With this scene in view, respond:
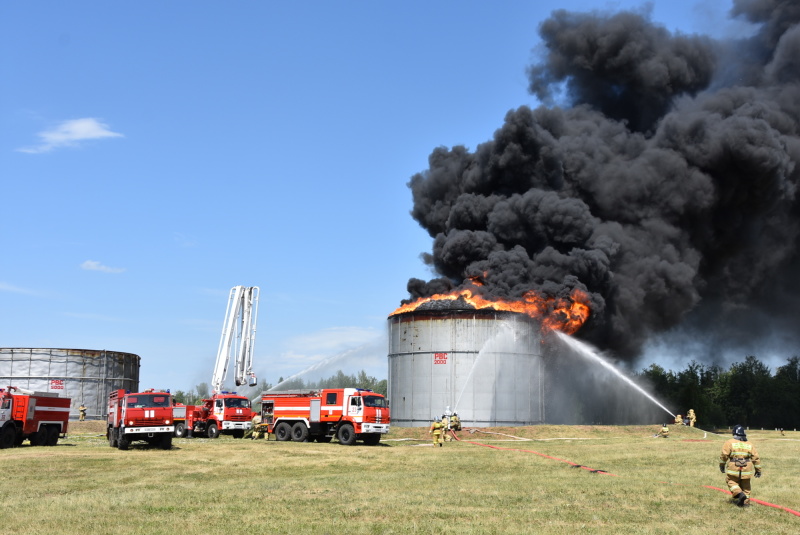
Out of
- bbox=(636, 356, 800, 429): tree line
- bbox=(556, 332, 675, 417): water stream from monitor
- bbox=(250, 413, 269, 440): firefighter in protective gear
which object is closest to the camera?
bbox=(250, 413, 269, 440): firefighter in protective gear

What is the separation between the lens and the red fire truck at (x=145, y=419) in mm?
31672

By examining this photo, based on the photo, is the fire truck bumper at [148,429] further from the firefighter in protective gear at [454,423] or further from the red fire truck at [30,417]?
the firefighter in protective gear at [454,423]

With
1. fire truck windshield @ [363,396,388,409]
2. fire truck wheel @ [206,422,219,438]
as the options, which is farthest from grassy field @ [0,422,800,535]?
fire truck wheel @ [206,422,219,438]

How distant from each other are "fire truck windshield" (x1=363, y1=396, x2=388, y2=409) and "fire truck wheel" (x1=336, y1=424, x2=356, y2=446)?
1.20 m

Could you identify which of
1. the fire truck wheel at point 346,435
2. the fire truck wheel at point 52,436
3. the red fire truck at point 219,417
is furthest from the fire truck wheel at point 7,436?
the fire truck wheel at point 346,435

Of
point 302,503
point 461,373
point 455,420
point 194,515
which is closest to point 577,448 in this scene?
point 455,420

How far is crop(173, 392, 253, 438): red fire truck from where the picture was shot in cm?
4094

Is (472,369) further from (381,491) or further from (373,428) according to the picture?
(381,491)

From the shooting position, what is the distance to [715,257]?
58688 millimetres

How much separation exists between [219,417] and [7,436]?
429 inches

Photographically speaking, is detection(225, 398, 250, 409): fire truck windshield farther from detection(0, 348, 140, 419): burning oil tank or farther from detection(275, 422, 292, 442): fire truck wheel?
detection(0, 348, 140, 419): burning oil tank

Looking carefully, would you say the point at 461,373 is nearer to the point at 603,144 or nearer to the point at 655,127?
the point at 603,144

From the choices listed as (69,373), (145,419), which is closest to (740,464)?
(145,419)

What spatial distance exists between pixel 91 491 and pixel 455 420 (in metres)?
24.2
